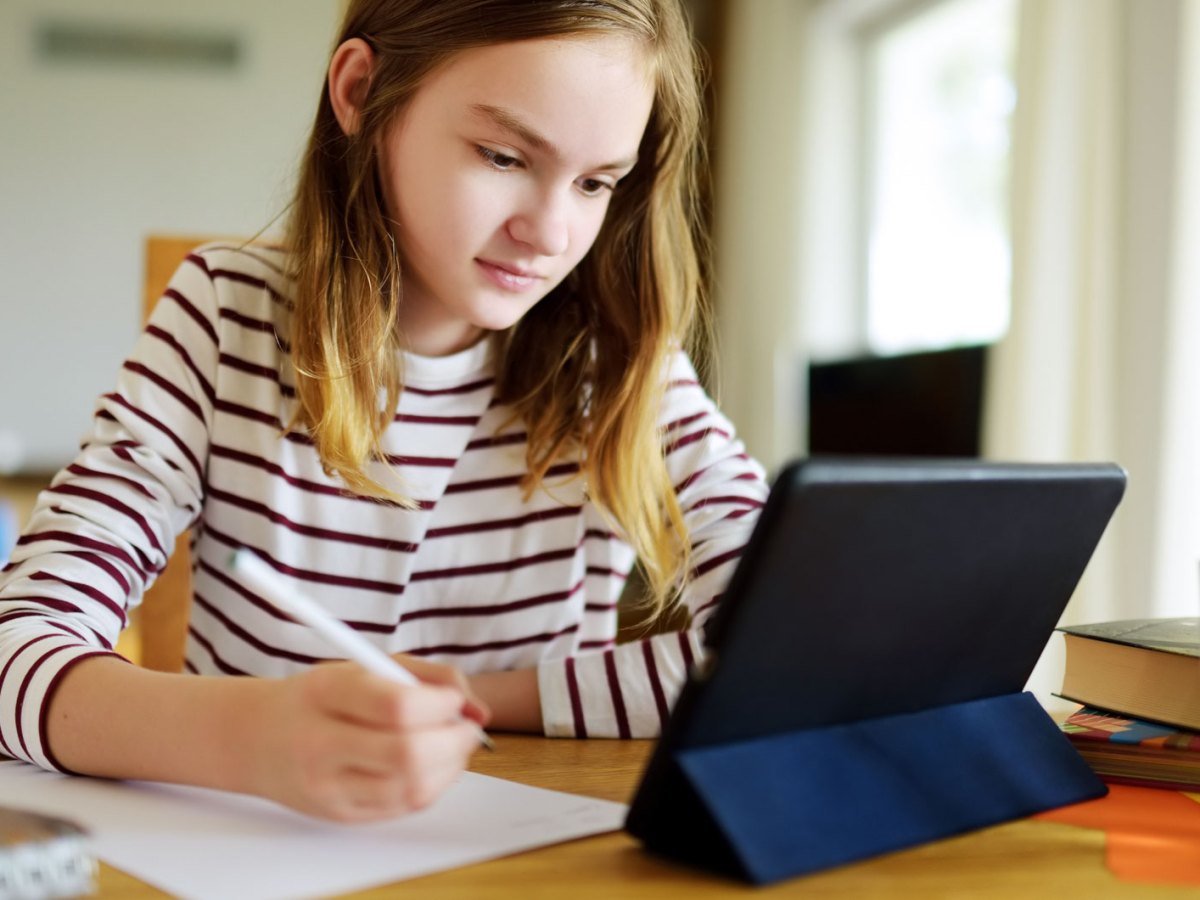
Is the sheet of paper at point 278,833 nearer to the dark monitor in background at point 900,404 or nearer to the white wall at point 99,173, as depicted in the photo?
the dark monitor in background at point 900,404

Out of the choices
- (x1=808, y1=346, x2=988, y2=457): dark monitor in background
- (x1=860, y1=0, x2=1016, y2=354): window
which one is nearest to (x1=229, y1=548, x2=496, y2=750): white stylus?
(x1=808, y1=346, x2=988, y2=457): dark monitor in background

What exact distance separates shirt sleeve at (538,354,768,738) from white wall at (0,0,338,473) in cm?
321

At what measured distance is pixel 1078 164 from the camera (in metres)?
2.24

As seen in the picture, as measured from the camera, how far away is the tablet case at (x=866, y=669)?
1.67ft

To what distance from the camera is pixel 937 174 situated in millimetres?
3492

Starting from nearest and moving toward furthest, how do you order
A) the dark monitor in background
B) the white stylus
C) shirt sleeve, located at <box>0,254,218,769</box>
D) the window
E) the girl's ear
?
1. the white stylus
2. shirt sleeve, located at <box>0,254,218,769</box>
3. the girl's ear
4. the dark monitor in background
5. the window

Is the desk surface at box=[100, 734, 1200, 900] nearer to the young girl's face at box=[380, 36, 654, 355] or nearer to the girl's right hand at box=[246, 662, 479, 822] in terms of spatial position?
the girl's right hand at box=[246, 662, 479, 822]

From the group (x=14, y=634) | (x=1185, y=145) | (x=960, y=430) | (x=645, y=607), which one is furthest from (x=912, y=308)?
(x=14, y=634)

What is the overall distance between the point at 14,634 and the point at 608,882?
0.40 metres

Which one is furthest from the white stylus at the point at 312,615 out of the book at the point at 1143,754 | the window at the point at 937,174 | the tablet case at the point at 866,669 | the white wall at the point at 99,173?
the white wall at the point at 99,173

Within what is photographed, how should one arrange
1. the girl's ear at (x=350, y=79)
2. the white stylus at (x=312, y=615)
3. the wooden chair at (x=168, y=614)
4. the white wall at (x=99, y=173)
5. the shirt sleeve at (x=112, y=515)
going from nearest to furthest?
the white stylus at (x=312, y=615)
the shirt sleeve at (x=112, y=515)
the girl's ear at (x=350, y=79)
the wooden chair at (x=168, y=614)
the white wall at (x=99, y=173)

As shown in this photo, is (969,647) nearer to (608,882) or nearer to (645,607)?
(608,882)

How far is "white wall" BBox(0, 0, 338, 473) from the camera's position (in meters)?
4.06

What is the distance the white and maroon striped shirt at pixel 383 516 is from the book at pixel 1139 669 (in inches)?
10.5
